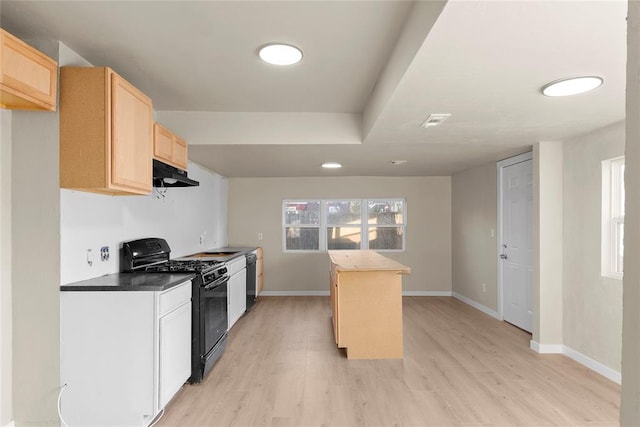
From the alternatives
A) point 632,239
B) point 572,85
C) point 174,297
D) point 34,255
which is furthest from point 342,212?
point 632,239

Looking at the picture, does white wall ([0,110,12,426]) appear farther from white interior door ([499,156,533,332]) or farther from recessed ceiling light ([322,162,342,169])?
white interior door ([499,156,533,332])

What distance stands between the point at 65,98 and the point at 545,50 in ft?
8.49

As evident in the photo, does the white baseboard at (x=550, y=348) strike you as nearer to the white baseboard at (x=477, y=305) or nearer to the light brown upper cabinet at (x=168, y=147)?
the white baseboard at (x=477, y=305)

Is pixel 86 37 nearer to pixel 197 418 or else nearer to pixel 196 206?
pixel 197 418

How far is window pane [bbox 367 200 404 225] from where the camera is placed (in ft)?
21.3

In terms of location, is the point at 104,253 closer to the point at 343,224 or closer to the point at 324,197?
the point at 324,197

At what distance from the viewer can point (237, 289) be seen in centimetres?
446

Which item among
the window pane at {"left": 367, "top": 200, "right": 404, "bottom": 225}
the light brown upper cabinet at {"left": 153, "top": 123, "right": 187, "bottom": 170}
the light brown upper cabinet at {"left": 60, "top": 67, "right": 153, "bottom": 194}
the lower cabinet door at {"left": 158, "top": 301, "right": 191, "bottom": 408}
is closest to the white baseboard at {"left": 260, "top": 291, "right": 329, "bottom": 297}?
the window pane at {"left": 367, "top": 200, "right": 404, "bottom": 225}

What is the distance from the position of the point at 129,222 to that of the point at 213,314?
1089mm

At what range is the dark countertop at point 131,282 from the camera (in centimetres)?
224

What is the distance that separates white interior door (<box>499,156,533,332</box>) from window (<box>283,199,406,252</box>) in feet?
6.61

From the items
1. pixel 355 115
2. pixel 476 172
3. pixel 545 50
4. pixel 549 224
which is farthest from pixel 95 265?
pixel 476 172

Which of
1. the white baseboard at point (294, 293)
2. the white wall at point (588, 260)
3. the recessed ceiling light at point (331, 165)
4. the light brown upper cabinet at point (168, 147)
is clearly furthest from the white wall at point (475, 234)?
the light brown upper cabinet at point (168, 147)

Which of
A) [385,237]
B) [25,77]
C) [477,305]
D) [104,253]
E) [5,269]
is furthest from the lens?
[385,237]
